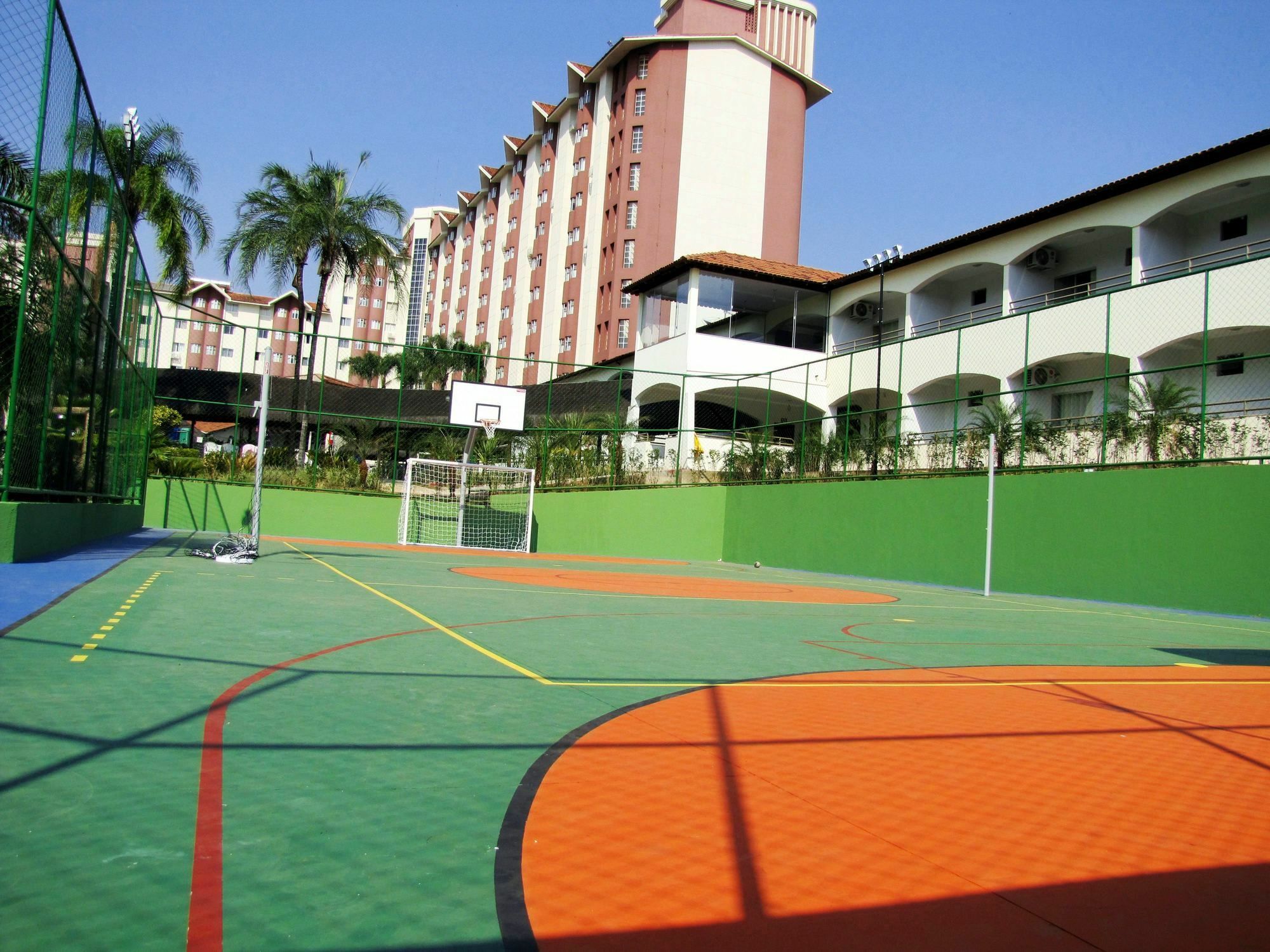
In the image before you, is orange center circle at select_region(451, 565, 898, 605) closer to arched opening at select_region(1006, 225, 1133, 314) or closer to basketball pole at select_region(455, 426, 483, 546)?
basketball pole at select_region(455, 426, 483, 546)

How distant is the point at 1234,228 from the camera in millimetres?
23328

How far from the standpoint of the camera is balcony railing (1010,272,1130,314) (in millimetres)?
26109

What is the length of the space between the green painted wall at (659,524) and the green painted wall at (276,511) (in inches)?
213

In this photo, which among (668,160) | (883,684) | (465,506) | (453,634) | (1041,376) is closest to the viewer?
(883,684)

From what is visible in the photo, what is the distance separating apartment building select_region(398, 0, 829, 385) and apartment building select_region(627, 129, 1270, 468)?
11.0 meters

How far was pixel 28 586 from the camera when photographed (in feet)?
25.0

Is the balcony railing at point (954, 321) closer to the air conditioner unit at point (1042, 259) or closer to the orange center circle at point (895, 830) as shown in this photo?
the air conditioner unit at point (1042, 259)

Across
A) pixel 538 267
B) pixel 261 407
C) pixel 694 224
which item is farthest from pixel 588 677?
pixel 538 267

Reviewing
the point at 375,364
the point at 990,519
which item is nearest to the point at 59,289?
the point at 990,519

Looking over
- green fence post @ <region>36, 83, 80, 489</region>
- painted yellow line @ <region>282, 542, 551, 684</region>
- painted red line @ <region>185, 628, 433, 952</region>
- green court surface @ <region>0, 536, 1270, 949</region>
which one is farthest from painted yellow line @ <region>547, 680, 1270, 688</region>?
green fence post @ <region>36, 83, 80, 489</region>

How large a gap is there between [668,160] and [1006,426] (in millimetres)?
33947

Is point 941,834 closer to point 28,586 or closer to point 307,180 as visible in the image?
point 28,586

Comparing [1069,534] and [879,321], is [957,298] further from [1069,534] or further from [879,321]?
[1069,534]

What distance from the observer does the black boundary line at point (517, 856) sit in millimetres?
2264
